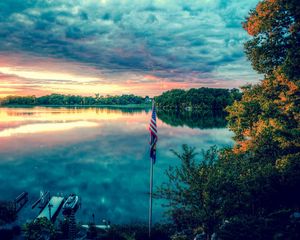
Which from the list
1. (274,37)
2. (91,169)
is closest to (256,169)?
(274,37)

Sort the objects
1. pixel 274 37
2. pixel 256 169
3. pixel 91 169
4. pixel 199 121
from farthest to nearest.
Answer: pixel 199 121 < pixel 91 169 < pixel 274 37 < pixel 256 169

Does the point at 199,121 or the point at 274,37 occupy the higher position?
the point at 274,37

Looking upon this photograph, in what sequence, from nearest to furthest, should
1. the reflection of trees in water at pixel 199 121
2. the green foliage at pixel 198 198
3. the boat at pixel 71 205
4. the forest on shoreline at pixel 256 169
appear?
the green foliage at pixel 198 198
the forest on shoreline at pixel 256 169
the boat at pixel 71 205
the reflection of trees in water at pixel 199 121

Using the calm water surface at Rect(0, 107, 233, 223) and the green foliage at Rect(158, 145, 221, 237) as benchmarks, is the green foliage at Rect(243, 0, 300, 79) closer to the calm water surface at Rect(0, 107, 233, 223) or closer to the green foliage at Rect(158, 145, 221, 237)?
the green foliage at Rect(158, 145, 221, 237)

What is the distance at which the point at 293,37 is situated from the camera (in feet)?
69.2

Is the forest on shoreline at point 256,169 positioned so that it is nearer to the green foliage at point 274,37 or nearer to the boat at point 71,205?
the green foliage at point 274,37

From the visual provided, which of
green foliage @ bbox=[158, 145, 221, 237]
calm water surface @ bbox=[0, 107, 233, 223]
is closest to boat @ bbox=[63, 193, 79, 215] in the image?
calm water surface @ bbox=[0, 107, 233, 223]

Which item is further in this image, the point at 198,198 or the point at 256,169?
the point at 256,169

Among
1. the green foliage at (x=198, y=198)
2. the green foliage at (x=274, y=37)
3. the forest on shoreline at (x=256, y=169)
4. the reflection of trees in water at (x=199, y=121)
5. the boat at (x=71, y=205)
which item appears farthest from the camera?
the reflection of trees in water at (x=199, y=121)

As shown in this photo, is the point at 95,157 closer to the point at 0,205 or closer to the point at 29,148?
the point at 29,148

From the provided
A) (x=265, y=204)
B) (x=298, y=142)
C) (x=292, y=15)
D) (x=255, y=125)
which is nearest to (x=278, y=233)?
(x=265, y=204)

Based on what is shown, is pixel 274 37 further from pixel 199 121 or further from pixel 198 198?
pixel 199 121

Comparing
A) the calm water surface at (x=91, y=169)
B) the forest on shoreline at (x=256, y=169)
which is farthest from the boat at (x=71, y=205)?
the forest on shoreline at (x=256, y=169)

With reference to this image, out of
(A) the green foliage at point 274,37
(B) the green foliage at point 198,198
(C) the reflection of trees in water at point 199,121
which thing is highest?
(A) the green foliage at point 274,37
